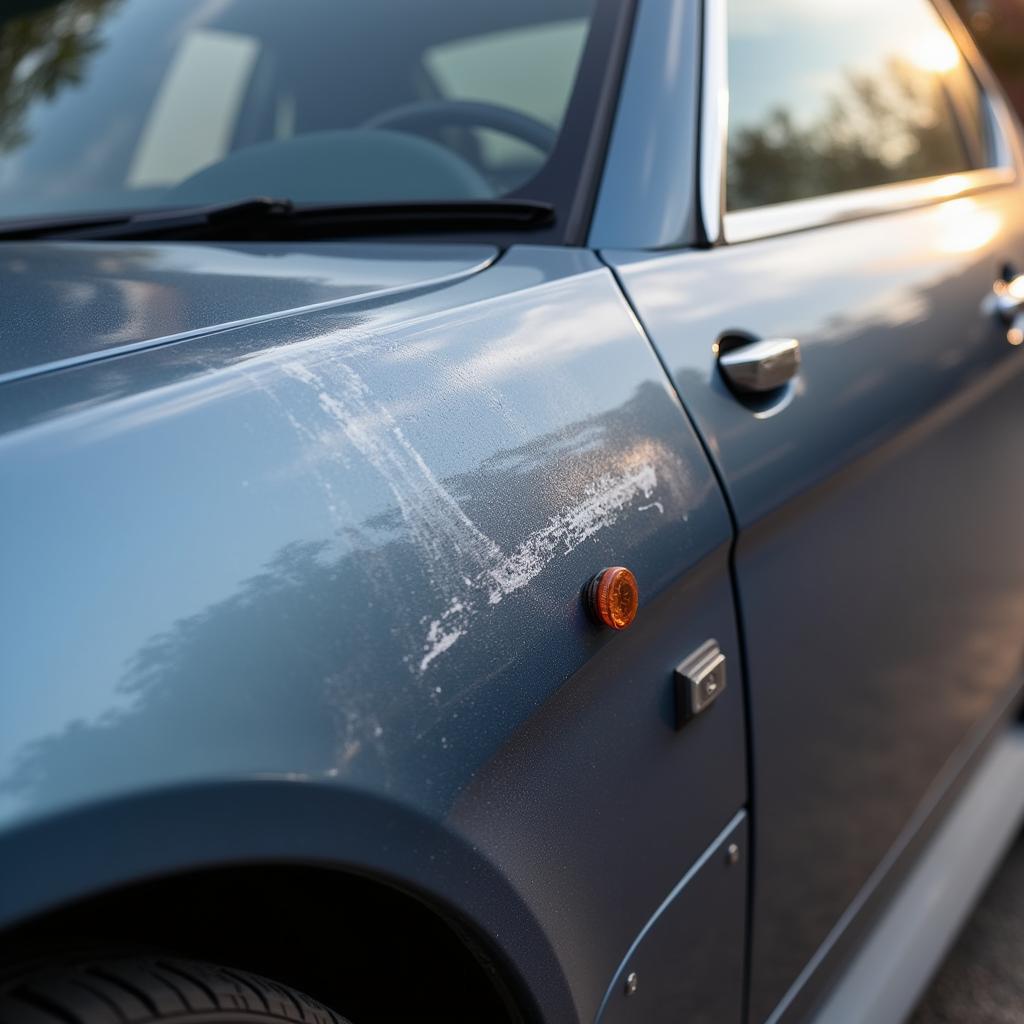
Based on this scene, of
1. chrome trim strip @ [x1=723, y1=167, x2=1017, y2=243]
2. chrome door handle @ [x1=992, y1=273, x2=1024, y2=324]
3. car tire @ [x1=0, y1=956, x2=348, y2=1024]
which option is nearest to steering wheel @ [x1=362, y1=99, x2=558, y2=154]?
chrome trim strip @ [x1=723, y1=167, x2=1017, y2=243]

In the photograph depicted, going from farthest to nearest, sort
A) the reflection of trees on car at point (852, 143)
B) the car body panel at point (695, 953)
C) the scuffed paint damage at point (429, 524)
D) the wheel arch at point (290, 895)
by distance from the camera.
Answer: the reflection of trees on car at point (852, 143)
the car body panel at point (695, 953)
the scuffed paint damage at point (429, 524)
the wheel arch at point (290, 895)

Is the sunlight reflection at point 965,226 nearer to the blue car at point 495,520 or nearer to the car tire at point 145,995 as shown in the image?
the blue car at point 495,520

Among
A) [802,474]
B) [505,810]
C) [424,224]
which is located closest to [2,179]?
[424,224]

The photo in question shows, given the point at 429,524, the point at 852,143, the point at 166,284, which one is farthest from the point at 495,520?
the point at 852,143

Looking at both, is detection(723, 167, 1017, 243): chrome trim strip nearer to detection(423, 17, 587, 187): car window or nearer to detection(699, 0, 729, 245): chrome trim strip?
detection(699, 0, 729, 245): chrome trim strip

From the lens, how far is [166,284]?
1.17 m

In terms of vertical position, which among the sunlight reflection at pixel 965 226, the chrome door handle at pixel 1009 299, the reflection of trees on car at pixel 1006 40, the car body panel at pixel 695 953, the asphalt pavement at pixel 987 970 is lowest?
the reflection of trees on car at pixel 1006 40

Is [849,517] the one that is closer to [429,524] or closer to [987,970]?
[429,524]

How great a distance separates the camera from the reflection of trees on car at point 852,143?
1.73m

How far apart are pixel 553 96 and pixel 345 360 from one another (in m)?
0.86

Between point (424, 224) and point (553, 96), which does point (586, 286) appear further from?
point (553, 96)

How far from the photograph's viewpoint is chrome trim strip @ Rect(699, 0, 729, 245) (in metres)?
1.44

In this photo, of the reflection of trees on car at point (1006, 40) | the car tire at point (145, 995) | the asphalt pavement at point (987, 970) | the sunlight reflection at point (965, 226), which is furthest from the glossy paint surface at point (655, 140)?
the reflection of trees on car at point (1006, 40)

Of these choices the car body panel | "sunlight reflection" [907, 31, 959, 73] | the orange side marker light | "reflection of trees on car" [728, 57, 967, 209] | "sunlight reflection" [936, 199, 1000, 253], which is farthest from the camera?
"sunlight reflection" [907, 31, 959, 73]
